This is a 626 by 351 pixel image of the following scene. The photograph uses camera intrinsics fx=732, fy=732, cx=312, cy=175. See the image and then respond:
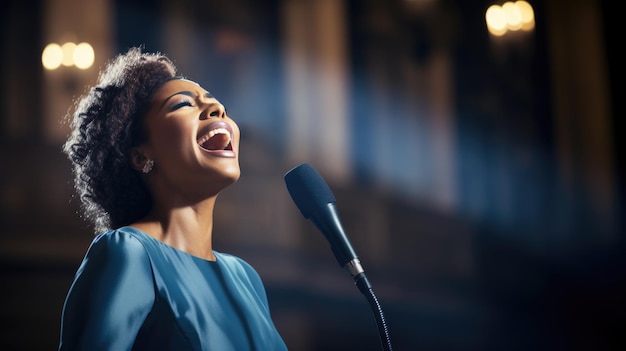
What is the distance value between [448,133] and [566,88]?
1878 millimetres

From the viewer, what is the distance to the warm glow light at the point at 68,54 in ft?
19.3

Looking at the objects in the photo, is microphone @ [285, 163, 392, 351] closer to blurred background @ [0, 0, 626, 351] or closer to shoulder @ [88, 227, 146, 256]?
shoulder @ [88, 227, 146, 256]

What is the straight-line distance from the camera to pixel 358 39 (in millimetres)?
8695

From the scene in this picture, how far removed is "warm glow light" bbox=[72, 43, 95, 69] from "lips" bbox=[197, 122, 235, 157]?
4901 millimetres

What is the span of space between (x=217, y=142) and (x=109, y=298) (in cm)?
39

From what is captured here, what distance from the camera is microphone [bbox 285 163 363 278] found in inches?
47.8

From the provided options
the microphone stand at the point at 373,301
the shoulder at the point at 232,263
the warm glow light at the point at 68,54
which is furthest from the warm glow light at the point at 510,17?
the microphone stand at the point at 373,301

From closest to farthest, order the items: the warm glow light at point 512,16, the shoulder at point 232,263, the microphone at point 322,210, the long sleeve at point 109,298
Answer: the long sleeve at point 109,298 < the microphone at point 322,210 < the shoulder at point 232,263 < the warm glow light at point 512,16

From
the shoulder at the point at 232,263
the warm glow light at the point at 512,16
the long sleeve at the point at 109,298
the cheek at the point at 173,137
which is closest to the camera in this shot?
the long sleeve at the point at 109,298

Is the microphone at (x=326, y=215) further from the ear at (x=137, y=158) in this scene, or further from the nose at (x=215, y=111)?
the ear at (x=137, y=158)

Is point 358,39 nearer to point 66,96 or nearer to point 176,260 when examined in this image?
point 66,96

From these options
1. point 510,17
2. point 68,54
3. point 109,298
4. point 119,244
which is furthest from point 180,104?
point 510,17

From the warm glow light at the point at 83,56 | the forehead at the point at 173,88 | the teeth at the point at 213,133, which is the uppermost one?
the warm glow light at the point at 83,56

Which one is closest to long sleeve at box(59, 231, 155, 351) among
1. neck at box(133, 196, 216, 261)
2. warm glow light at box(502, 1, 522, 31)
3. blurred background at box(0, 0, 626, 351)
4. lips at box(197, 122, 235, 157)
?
neck at box(133, 196, 216, 261)
